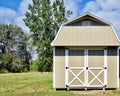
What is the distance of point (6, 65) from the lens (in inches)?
2184

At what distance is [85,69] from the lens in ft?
57.1

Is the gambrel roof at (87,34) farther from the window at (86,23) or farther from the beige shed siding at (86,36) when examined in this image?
the window at (86,23)

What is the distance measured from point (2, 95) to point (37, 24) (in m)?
35.6

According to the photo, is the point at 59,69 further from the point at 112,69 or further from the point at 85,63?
the point at 112,69

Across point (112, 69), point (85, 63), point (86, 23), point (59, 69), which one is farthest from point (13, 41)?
point (112, 69)

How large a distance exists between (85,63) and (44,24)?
33082 mm

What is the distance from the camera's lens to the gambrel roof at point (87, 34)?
1742 cm

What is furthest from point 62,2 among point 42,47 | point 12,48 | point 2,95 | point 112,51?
point 2,95

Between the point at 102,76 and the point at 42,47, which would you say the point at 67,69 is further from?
the point at 42,47

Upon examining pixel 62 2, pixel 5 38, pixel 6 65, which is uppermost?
pixel 62 2

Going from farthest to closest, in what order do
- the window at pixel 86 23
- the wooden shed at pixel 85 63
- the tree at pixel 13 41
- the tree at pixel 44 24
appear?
the tree at pixel 13 41 < the tree at pixel 44 24 < the window at pixel 86 23 < the wooden shed at pixel 85 63

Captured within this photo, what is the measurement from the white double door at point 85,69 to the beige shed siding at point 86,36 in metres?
0.57

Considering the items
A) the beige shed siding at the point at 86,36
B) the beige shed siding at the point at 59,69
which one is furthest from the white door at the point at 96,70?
the beige shed siding at the point at 59,69

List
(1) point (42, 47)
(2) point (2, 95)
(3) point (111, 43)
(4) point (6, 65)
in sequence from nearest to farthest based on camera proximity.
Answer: (2) point (2, 95) < (3) point (111, 43) < (1) point (42, 47) < (4) point (6, 65)
